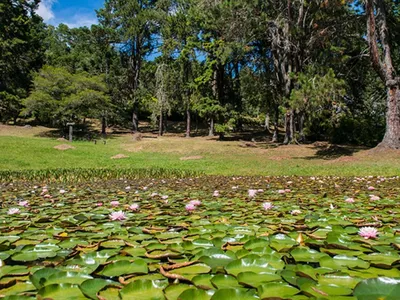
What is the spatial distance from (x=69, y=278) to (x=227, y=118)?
76.9 ft

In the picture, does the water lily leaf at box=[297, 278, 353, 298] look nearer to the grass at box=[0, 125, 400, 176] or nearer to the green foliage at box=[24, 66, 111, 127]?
the grass at box=[0, 125, 400, 176]

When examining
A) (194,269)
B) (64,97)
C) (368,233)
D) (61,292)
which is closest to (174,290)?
(194,269)

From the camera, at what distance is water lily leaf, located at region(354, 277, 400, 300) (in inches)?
46.3

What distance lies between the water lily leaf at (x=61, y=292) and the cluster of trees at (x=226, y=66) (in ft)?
40.8

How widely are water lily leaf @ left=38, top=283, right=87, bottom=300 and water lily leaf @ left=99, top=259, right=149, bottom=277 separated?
22cm

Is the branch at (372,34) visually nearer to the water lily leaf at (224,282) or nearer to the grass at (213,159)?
the grass at (213,159)

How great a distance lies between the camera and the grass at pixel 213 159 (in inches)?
437

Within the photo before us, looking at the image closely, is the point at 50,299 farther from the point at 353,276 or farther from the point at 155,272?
the point at 353,276

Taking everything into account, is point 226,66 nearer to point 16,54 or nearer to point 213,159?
point 213,159

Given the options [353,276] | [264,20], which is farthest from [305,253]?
[264,20]

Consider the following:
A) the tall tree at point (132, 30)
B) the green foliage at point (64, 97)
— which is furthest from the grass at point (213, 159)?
the tall tree at point (132, 30)

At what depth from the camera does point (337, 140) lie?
2089 centimetres

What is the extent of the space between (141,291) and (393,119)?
14.1 meters

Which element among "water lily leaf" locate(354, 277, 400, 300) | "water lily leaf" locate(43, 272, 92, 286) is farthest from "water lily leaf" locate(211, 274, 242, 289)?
"water lily leaf" locate(43, 272, 92, 286)
